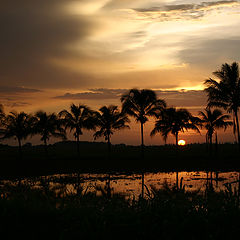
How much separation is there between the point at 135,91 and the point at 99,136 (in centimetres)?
756

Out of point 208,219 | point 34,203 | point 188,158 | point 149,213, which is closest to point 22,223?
point 34,203

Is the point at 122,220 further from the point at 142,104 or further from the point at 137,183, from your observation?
the point at 142,104

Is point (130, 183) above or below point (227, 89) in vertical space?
below

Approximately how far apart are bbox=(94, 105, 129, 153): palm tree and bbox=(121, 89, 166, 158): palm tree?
2.87 meters

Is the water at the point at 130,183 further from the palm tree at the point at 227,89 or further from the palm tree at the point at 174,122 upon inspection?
the palm tree at the point at 174,122

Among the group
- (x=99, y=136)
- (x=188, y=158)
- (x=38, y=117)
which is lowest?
(x=188, y=158)

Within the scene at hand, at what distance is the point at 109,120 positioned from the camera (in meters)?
39.3

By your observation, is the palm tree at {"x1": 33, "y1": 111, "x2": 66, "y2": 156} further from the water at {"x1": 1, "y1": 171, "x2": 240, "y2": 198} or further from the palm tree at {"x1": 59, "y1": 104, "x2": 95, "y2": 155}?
the water at {"x1": 1, "y1": 171, "x2": 240, "y2": 198}

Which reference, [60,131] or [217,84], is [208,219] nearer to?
[217,84]

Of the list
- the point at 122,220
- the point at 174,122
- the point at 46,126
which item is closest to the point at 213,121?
the point at 174,122

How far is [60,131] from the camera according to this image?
40469 mm

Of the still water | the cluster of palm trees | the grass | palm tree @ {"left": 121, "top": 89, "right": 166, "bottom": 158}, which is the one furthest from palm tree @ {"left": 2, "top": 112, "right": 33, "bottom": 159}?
the grass

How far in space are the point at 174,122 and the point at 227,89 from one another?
10167mm

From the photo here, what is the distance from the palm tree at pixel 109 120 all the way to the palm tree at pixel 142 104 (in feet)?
9.40
